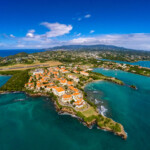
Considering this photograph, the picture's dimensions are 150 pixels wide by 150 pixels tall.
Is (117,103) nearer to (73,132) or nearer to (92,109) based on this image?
(92,109)

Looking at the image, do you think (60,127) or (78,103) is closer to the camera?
(60,127)

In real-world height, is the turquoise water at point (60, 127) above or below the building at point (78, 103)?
below

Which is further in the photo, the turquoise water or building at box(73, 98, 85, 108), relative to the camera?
building at box(73, 98, 85, 108)

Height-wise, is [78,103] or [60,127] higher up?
[78,103]

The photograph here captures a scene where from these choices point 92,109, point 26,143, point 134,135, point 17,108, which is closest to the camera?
point 26,143

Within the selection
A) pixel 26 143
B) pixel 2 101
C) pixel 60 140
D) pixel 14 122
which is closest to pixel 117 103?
pixel 60 140

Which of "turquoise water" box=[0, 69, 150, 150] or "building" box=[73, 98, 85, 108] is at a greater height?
"building" box=[73, 98, 85, 108]

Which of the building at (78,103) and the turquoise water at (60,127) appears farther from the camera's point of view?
the building at (78,103)

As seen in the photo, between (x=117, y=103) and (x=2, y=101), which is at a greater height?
(x=2, y=101)
